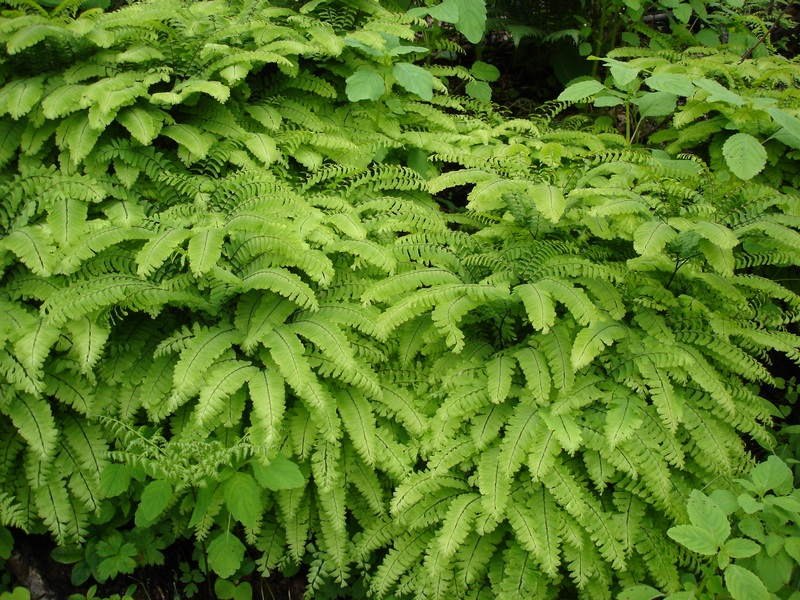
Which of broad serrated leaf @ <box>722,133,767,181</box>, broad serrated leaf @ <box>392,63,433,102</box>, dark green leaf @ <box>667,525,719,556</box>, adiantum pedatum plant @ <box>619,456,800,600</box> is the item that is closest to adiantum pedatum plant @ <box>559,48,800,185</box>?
broad serrated leaf @ <box>722,133,767,181</box>

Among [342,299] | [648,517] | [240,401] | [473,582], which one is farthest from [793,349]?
[240,401]

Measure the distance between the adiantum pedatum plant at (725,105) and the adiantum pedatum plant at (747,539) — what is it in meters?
2.23

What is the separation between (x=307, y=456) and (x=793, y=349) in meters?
3.28

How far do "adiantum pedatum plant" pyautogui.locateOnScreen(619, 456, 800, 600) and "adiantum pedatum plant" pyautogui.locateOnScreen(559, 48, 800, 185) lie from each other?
223 centimetres

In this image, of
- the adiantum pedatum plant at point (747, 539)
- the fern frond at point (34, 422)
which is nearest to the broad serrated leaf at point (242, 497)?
the fern frond at point (34, 422)

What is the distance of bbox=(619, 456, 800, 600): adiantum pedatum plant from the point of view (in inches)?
116

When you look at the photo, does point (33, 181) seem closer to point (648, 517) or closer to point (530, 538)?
point (530, 538)

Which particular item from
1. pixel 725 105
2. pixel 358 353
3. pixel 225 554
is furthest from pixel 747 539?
pixel 725 105

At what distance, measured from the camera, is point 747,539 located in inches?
123

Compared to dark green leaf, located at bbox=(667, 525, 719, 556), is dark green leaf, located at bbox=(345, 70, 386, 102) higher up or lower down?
higher up

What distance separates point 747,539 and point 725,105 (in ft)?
11.7

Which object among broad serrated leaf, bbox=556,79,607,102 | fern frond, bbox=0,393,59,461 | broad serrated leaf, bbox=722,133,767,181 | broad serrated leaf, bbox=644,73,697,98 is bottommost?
fern frond, bbox=0,393,59,461

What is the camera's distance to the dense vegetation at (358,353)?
338 cm

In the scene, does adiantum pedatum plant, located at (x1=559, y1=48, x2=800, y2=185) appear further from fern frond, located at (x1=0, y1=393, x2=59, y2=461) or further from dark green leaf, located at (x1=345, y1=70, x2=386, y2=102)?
fern frond, located at (x1=0, y1=393, x2=59, y2=461)
